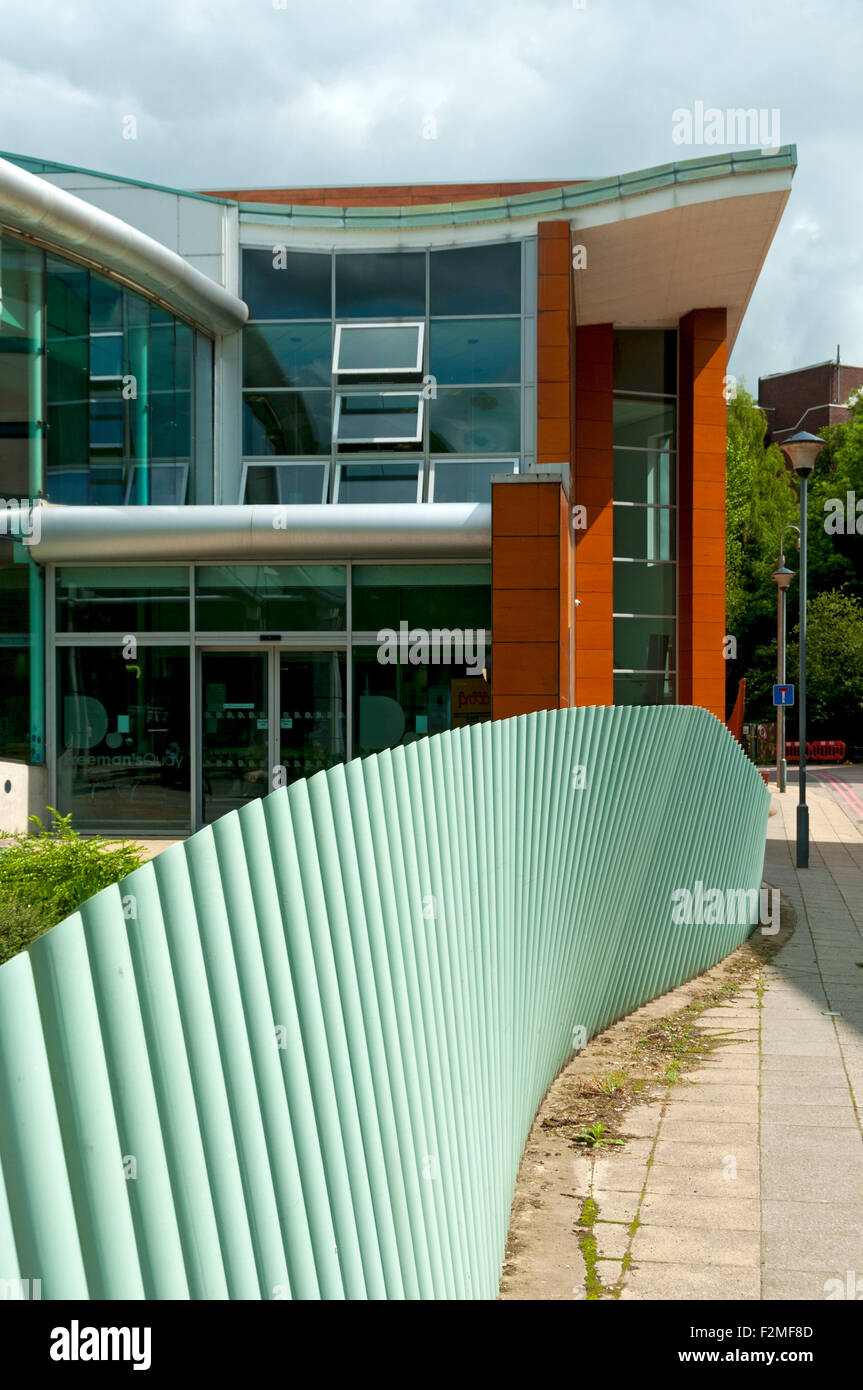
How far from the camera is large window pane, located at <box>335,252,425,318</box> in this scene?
1922cm

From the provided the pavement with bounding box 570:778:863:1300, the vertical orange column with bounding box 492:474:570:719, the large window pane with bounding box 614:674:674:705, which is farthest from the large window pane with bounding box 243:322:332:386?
the pavement with bounding box 570:778:863:1300

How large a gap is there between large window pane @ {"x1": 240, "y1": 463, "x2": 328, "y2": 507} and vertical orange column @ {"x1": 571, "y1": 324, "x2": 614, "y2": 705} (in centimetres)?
595

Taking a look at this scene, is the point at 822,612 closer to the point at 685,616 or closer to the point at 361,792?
the point at 685,616

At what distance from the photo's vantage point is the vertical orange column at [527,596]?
14.2m

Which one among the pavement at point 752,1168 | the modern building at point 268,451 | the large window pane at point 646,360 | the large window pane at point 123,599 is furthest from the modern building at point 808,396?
the pavement at point 752,1168

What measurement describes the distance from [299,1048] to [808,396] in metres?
82.2

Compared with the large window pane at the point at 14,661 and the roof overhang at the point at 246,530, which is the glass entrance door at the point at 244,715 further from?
the large window pane at the point at 14,661

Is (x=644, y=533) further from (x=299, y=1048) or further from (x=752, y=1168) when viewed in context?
(x=299, y=1048)

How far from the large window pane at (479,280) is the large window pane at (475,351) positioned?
0.21 m

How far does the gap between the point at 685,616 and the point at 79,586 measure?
38.9 ft

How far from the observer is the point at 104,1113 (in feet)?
6.16

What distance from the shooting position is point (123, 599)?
56.7 ft

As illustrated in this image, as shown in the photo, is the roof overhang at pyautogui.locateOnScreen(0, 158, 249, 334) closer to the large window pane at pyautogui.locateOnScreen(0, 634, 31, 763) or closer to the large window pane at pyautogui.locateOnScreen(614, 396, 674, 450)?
the large window pane at pyautogui.locateOnScreen(0, 634, 31, 763)


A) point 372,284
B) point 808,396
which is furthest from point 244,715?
point 808,396
